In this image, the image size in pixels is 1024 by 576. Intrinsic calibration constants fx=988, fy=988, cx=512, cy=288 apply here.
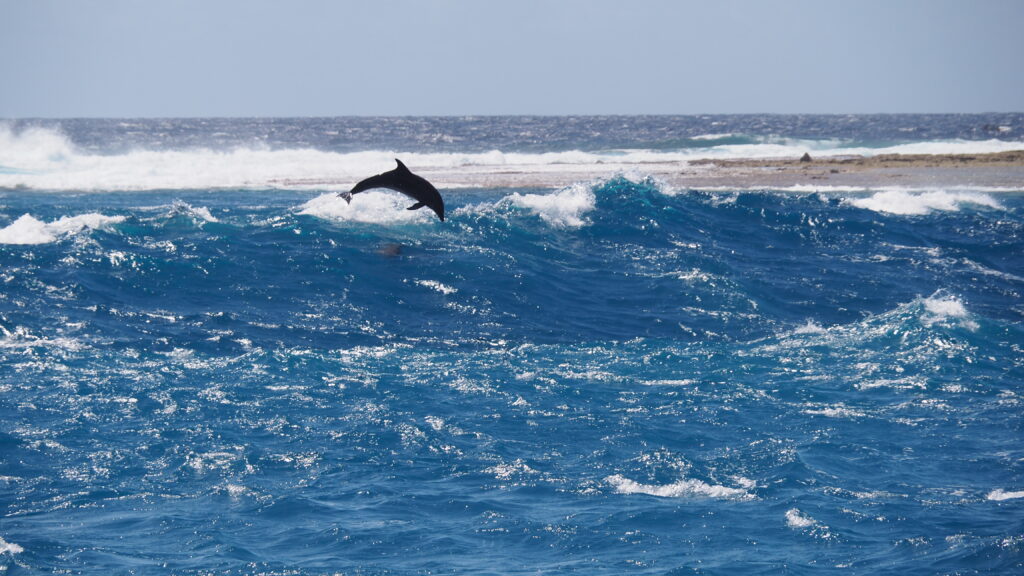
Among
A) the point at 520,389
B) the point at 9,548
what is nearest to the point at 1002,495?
the point at 520,389

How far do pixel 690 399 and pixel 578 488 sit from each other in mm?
3522

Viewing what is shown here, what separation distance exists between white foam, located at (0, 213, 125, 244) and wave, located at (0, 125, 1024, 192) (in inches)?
660

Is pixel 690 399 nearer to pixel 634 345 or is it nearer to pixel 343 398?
pixel 634 345

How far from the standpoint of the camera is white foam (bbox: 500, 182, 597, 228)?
23984 millimetres

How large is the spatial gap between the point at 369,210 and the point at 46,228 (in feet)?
24.1

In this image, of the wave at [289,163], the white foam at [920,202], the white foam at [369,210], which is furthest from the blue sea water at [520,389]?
the wave at [289,163]

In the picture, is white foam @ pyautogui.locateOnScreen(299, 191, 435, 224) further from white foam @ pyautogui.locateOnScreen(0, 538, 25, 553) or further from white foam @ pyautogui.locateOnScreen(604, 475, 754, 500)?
white foam @ pyautogui.locateOnScreen(0, 538, 25, 553)

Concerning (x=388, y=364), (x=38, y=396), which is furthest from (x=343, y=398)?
(x=38, y=396)

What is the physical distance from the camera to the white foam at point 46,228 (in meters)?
20.9

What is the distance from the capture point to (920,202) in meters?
29.7

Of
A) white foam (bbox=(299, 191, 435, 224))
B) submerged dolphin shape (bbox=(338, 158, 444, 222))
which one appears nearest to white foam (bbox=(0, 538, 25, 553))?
submerged dolphin shape (bbox=(338, 158, 444, 222))

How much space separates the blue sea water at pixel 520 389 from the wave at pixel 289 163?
1675 centimetres

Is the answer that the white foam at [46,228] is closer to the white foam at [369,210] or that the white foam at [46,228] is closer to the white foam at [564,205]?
the white foam at [369,210]

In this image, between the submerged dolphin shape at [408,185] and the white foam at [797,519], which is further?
the submerged dolphin shape at [408,185]
